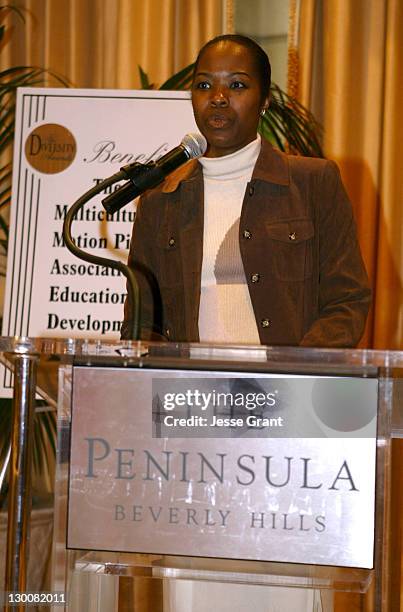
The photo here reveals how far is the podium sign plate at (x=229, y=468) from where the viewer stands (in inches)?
46.7

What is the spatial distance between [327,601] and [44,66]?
3134 mm

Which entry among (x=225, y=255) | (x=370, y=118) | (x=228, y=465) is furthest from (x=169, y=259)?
(x=370, y=118)

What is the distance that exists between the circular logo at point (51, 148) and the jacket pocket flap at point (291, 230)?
4.53 ft

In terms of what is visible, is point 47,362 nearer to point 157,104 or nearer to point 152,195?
point 152,195

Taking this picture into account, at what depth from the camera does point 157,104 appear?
10.0 feet

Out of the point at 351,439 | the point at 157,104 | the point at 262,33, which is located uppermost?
the point at 262,33

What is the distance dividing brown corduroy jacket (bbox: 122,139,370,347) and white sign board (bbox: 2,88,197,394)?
1065mm

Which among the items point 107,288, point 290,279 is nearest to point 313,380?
point 290,279

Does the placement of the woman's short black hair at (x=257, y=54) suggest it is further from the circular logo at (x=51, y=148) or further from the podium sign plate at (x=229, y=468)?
the circular logo at (x=51, y=148)

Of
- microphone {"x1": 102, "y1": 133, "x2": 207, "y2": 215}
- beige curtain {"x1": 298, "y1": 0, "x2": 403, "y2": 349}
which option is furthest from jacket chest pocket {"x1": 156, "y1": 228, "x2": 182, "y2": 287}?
beige curtain {"x1": 298, "y1": 0, "x2": 403, "y2": 349}

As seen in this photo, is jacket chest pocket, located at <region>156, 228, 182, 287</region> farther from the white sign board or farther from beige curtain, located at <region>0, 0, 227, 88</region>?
beige curtain, located at <region>0, 0, 227, 88</region>

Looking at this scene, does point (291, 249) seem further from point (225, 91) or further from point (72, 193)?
point (72, 193)

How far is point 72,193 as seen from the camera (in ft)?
10.1

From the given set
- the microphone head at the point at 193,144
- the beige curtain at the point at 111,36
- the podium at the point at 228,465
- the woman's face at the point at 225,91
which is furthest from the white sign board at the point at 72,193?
the podium at the point at 228,465
